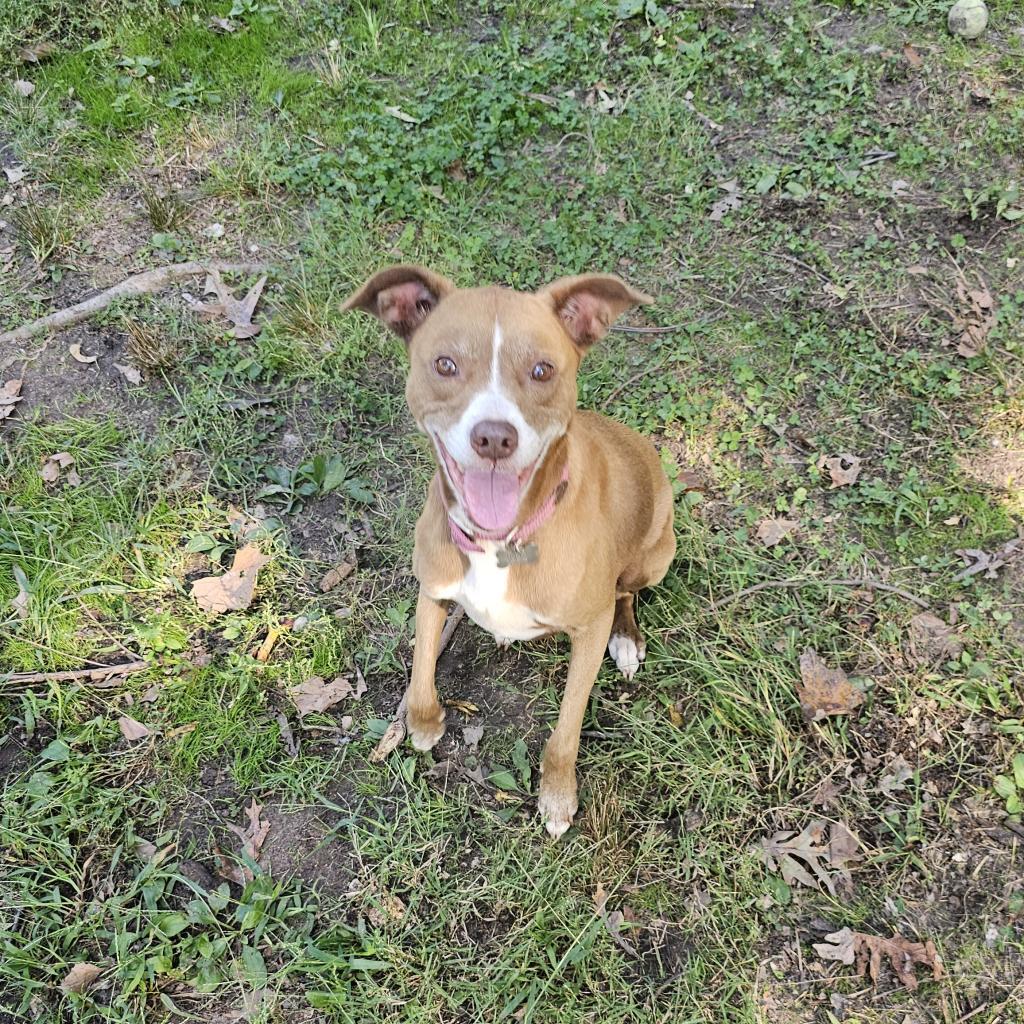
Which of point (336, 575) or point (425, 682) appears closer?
point (425, 682)

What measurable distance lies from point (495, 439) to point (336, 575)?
1999 mm

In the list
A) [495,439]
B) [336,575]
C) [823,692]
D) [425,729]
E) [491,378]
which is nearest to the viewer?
[495,439]

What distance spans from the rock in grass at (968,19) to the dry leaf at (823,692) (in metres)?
5.09

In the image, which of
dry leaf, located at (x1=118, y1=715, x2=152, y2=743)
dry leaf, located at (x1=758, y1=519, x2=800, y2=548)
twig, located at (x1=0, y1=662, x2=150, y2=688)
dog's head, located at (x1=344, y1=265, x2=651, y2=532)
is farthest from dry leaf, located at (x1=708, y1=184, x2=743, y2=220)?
dry leaf, located at (x1=118, y1=715, x2=152, y2=743)

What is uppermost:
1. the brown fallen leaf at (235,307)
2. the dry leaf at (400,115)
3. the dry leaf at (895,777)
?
the dry leaf at (400,115)

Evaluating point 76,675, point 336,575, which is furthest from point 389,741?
point 76,675

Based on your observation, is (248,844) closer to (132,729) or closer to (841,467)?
(132,729)

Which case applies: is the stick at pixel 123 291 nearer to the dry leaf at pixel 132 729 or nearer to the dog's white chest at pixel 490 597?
the dry leaf at pixel 132 729

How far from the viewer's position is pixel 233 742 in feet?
12.2

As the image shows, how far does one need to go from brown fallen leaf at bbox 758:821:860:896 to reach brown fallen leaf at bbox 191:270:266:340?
4.25 metres

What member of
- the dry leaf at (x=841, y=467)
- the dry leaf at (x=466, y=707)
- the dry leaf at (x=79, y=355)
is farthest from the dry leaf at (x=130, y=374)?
the dry leaf at (x=841, y=467)

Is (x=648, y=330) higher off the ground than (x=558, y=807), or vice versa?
(x=648, y=330)

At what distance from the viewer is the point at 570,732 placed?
3.39 meters

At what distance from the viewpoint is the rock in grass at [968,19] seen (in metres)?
5.82
